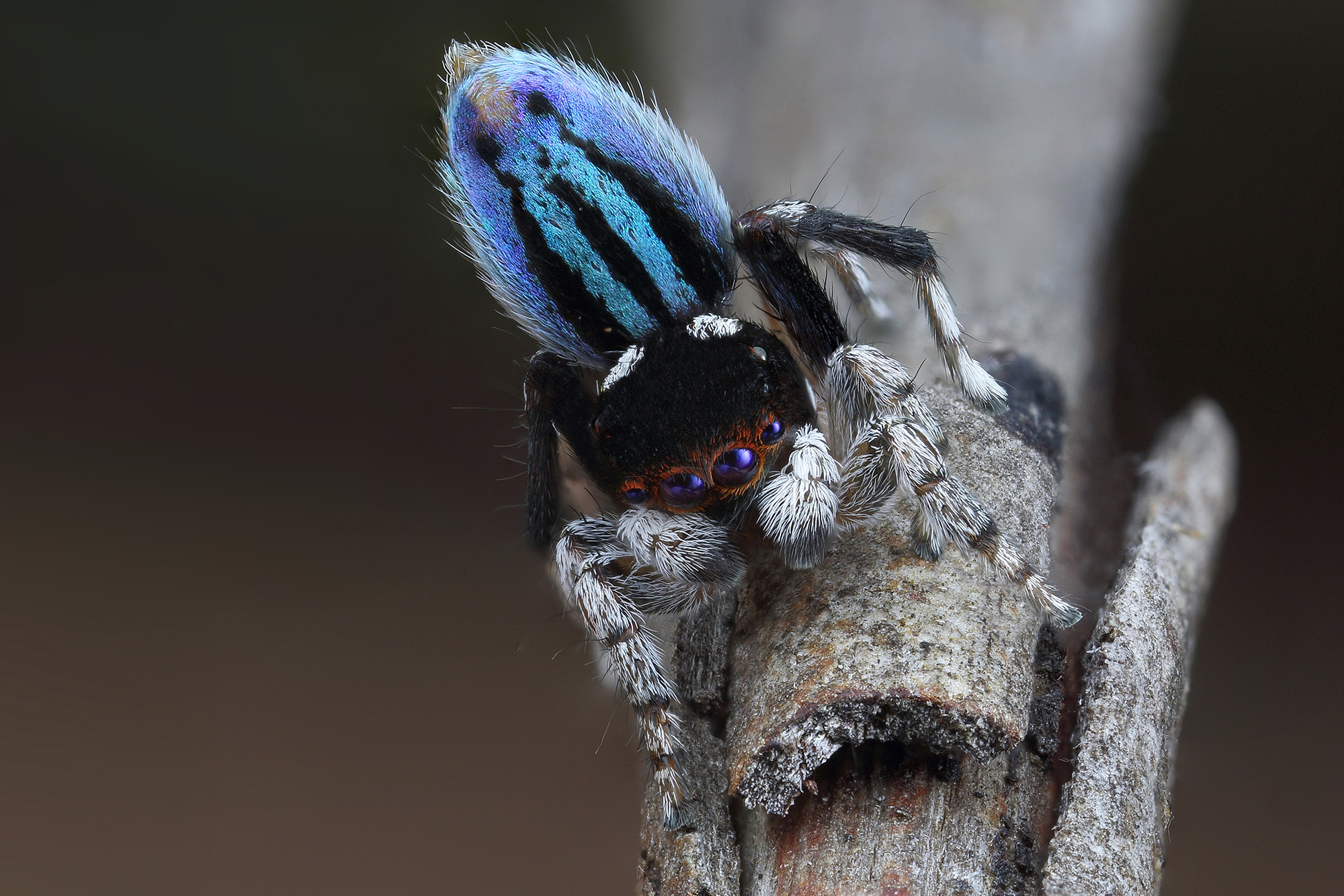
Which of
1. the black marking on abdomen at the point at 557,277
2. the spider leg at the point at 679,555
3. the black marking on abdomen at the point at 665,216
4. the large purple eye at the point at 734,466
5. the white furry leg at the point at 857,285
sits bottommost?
the spider leg at the point at 679,555

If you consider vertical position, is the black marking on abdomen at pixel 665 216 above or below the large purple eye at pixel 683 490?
above

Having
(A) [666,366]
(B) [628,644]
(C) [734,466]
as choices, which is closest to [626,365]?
(A) [666,366]

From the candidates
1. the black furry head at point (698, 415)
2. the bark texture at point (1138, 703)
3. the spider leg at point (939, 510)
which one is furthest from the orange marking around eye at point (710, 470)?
the bark texture at point (1138, 703)

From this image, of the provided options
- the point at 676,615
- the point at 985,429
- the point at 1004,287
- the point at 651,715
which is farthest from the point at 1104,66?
the point at 651,715

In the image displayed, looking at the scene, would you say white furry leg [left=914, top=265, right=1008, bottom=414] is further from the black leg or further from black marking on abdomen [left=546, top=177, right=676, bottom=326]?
black marking on abdomen [left=546, top=177, right=676, bottom=326]

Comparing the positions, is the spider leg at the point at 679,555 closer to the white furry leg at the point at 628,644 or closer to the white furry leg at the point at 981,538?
the white furry leg at the point at 628,644

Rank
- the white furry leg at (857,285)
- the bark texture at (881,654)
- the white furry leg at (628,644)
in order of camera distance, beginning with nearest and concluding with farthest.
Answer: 1. the bark texture at (881,654)
2. the white furry leg at (628,644)
3. the white furry leg at (857,285)

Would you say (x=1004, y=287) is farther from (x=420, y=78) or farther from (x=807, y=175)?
(x=420, y=78)

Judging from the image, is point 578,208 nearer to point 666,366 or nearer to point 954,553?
point 666,366

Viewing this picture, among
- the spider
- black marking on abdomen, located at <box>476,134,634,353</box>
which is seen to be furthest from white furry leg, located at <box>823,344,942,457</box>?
black marking on abdomen, located at <box>476,134,634,353</box>
